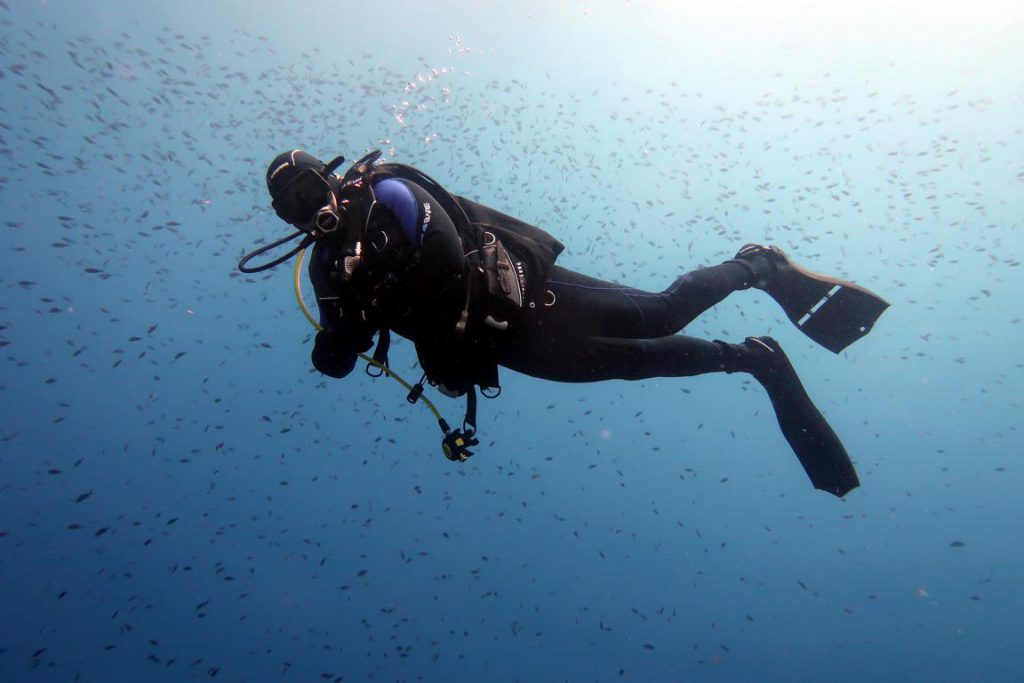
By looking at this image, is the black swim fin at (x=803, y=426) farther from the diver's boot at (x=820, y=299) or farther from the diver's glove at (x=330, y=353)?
the diver's glove at (x=330, y=353)

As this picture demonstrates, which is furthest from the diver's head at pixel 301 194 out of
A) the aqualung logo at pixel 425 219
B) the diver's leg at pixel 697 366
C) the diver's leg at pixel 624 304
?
the diver's leg at pixel 624 304

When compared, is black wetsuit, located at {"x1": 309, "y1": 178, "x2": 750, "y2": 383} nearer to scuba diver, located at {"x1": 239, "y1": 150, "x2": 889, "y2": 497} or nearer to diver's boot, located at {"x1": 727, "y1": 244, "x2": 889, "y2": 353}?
scuba diver, located at {"x1": 239, "y1": 150, "x2": 889, "y2": 497}

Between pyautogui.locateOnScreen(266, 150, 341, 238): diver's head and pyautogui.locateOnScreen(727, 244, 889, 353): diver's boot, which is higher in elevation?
pyautogui.locateOnScreen(727, 244, 889, 353): diver's boot

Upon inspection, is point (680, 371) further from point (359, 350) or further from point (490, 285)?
point (359, 350)

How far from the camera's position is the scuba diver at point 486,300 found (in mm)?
2369

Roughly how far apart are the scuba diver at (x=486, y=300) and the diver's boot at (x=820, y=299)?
10 mm

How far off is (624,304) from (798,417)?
72.3 inches

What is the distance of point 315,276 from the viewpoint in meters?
2.52

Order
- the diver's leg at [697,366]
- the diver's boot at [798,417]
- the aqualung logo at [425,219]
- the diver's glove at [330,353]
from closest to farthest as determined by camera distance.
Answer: the aqualung logo at [425,219]
the diver's glove at [330,353]
the diver's leg at [697,366]
the diver's boot at [798,417]

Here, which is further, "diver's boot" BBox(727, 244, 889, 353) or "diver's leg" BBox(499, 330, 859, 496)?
"diver's boot" BBox(727, 244, 889, 353)

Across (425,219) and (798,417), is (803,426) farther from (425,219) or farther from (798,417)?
(425,219)

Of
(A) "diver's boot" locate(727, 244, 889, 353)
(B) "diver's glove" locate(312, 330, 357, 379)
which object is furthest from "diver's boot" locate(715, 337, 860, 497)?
(B) "diver's glove" locate(312, 330, 357, 379)

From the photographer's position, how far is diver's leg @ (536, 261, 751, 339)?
10.3 feet

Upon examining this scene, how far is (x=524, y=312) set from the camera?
294cm
